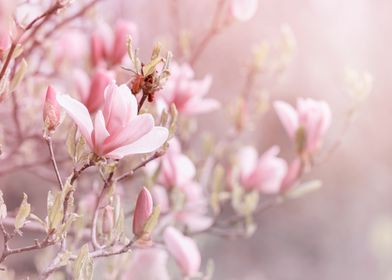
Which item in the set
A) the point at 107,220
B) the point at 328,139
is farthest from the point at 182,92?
the point at 328,139

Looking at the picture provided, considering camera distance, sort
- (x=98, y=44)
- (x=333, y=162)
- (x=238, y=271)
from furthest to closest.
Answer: (x=333, y=162), (x=238, y=271), (x=98, y=44)

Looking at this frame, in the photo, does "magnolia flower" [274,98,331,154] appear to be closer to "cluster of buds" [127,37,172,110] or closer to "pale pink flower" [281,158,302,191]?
"pale pink flower" [281,158,302,191]

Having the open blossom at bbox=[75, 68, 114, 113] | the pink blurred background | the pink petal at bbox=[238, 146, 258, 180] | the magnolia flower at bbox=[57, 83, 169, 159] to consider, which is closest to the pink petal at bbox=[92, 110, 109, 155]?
the magnolia flower at bbox=[57, 83, 169, 159]

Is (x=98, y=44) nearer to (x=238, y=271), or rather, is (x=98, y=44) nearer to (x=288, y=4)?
(x=238, y=271)

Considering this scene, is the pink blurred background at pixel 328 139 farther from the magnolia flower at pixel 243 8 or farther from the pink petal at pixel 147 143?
the pink petal at pixel 147 143

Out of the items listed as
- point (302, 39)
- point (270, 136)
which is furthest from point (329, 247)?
point (302, 39)

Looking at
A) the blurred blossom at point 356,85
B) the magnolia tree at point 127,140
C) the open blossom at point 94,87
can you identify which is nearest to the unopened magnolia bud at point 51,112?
the magnolia tree at point 127,140
